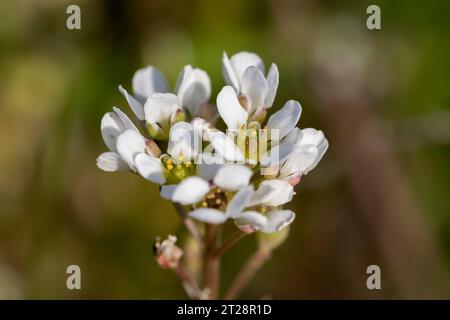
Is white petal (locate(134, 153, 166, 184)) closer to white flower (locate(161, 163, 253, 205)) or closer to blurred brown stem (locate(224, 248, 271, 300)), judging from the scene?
white flower (locate(161, 163, 253, 205))

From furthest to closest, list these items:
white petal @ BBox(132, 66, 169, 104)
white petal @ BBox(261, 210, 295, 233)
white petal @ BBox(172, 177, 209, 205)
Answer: white petal @ BBox(132, 66, 169, 104)
white petal @ BBox(261, 210, 295, 233)
white petal @ BBox(172, 177, 209, 205)

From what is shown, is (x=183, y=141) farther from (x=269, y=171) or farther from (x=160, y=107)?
(x=269, y=171)

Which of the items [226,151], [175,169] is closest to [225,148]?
[226,151]

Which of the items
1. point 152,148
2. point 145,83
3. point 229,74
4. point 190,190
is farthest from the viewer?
point 145,83

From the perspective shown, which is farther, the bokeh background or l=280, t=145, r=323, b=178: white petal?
the bokeh background

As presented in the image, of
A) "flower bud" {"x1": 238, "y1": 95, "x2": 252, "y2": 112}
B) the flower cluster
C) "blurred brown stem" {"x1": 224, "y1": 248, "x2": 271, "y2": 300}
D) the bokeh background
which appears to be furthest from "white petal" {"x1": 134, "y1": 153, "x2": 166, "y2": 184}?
the bokeh background

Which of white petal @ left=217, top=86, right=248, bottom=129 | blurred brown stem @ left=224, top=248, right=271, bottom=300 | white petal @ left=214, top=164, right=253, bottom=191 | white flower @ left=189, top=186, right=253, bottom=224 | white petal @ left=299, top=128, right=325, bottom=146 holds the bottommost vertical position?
blurred brown stem @ left=224, top=248, right=271, bottom=300

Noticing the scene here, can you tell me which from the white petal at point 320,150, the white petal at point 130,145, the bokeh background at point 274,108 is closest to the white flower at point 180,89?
the white petal at point 130,145

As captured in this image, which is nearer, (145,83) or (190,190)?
(190,190)
